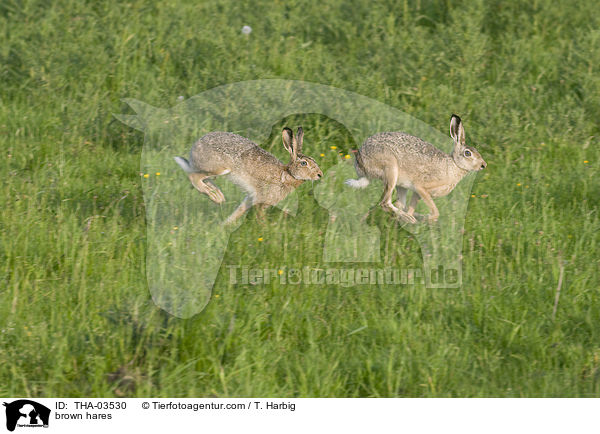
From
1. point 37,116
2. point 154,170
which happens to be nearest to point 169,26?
point 37,116

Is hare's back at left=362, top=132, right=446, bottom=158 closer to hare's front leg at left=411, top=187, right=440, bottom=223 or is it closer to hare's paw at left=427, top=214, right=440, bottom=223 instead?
hare's front leg at left=411, top=187, right=440, bottom=223

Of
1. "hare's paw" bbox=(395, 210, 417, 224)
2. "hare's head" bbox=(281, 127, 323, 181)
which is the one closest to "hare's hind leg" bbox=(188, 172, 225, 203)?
"hare's head" bbox=(281, 127, 323, 181)

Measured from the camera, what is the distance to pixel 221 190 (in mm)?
6363

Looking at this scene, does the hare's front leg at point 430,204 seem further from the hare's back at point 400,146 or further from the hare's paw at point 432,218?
the hare's back at point 400,146

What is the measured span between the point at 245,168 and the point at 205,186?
340 mm

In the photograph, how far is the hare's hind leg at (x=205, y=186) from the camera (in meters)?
5.93

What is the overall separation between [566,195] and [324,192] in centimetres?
195

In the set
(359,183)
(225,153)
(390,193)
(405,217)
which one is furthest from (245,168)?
(405,217)

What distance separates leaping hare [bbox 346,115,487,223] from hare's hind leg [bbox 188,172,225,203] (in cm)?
113

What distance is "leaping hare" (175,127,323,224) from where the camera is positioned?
19.1ft

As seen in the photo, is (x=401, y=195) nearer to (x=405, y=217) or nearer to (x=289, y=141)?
(x=405, y=217)
